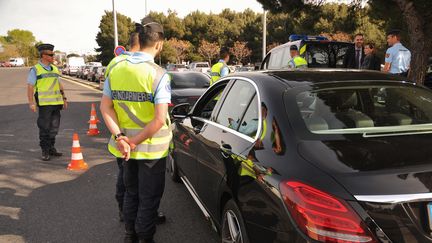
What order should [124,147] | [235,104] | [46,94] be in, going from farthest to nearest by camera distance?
[46,94], [235,104], [124,147]

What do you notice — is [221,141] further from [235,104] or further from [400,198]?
[400,198]

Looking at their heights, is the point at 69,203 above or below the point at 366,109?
below

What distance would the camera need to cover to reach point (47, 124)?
259 inches

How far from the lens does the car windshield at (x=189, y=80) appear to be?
924cm

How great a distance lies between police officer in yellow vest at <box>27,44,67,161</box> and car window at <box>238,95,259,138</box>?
4759 millimetres

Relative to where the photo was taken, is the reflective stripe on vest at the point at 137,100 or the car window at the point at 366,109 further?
the reflective stripe on vest at the point at 137,100

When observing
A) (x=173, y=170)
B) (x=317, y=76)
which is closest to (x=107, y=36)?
(x=173, y=170)

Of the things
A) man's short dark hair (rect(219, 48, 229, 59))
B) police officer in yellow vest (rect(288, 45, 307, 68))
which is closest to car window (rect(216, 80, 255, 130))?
police officer in yellow vest (rect(288, 45, 307, 68))

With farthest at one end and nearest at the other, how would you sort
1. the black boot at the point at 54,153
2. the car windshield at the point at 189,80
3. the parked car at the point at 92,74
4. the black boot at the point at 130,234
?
1. the parked car at the point at 92,74
2. the car windshield at the point at 189,80
3. the black boot at the point at 54,153
4. the black boot at the point at 130,234

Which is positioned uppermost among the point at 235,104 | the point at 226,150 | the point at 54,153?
the point at 235,104

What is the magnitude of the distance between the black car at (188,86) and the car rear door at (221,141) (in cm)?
460

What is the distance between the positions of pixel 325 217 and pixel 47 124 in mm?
5875

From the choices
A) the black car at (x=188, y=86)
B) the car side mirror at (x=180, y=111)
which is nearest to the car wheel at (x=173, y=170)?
the car side mirror at (x=180, y=111)

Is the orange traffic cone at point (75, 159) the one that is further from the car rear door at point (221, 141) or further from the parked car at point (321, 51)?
the parked car at point (321, 51)
